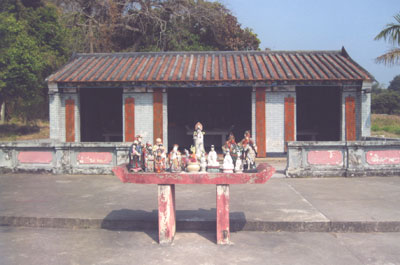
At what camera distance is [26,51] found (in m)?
21.3

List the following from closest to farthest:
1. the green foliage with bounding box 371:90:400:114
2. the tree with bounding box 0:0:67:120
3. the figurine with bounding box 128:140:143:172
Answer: the figurine with bounding box 128:140:143:172
the tree with bounding box 0:0:67:120
the green foliage with bounding box 371:90:400:114

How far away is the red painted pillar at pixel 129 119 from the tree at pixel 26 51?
6.25 metres

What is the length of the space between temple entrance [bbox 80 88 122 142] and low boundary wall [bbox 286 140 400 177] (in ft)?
29.0

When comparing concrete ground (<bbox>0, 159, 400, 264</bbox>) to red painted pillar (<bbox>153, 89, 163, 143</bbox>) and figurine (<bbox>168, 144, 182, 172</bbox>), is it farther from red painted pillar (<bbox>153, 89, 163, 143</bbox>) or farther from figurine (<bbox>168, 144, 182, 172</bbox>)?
red painted pillar (<bbox>153, 89, 163, 143</bbox>)

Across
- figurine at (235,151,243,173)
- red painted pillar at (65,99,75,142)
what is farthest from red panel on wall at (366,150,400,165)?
red painted pillar at (65,99,75,142)

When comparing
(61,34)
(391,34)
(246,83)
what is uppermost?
(61,34)

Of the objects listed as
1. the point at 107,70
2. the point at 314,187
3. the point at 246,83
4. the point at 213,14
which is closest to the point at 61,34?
the point at 213,14

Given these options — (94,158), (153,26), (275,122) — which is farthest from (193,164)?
(153,26)

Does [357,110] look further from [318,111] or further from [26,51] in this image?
[26,51]

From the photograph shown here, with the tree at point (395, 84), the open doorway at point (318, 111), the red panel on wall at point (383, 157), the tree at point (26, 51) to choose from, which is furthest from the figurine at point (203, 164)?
the tree at point (395, 84)

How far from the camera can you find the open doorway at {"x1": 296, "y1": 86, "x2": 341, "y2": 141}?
53.5ft

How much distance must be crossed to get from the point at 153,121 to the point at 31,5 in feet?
69.1

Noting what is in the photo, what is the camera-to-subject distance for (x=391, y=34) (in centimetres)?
1405

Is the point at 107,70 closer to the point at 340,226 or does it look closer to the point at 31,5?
the point at 340,226
